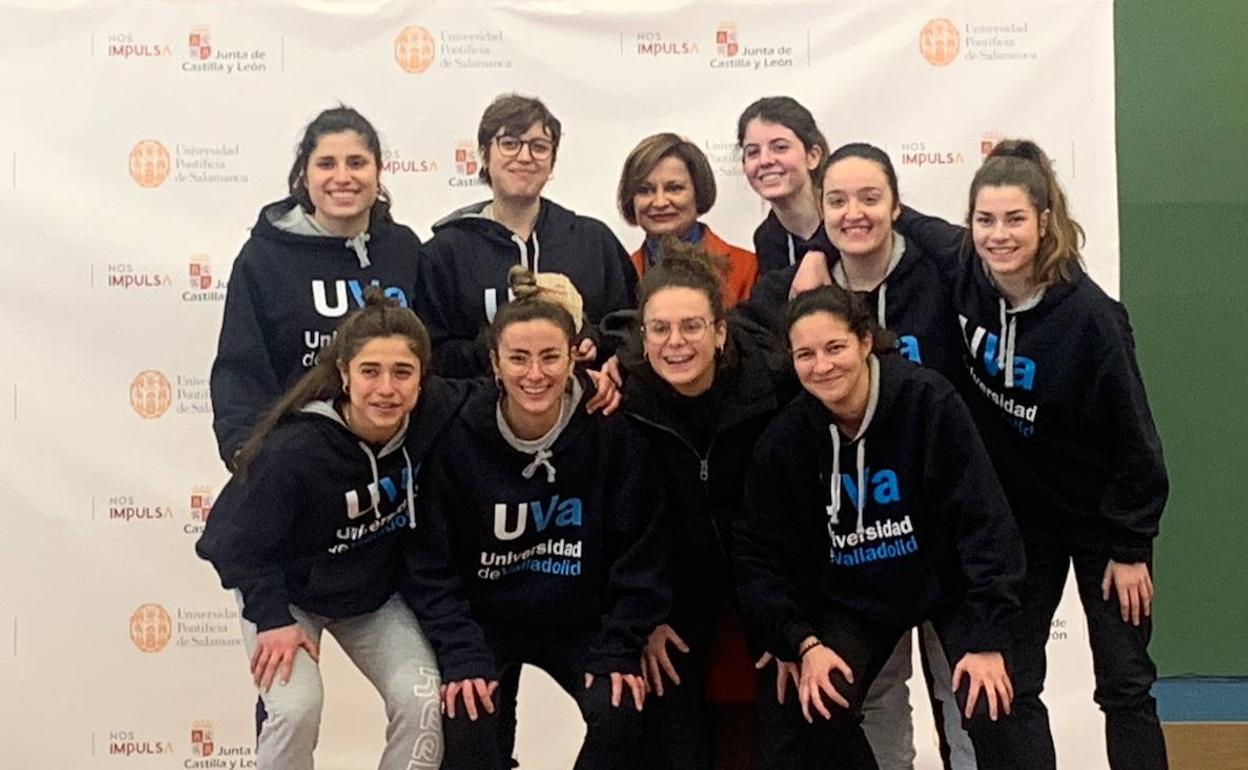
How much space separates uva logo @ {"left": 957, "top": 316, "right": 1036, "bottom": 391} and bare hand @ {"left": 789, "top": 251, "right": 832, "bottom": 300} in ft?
0.91

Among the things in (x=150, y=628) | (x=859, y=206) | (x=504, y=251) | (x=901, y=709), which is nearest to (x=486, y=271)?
(x=504, y=251)

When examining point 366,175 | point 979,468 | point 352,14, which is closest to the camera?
point 979,468

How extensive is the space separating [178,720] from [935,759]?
1.99 m

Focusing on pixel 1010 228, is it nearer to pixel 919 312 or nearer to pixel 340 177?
pixel 919 312

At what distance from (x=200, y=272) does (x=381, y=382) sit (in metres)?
1.14

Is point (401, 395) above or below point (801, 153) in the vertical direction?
below

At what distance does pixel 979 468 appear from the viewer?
2113 mm

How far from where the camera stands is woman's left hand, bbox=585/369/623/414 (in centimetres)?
228

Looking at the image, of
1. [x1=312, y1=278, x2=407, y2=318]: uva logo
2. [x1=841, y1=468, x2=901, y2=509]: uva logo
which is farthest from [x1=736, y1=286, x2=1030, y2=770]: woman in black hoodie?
[x1=312, y1=278, x2=407, y2=318]: uva logo

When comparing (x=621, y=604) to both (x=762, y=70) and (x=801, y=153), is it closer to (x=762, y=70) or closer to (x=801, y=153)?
(x=801, y=153)

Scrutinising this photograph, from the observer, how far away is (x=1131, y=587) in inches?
85.4

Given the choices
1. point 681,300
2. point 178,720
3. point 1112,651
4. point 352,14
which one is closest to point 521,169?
point 681,300

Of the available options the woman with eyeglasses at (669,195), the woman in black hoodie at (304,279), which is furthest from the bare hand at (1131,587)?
the woman in black hoodie at (304,279)

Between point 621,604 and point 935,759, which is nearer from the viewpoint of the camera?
point 621,604
